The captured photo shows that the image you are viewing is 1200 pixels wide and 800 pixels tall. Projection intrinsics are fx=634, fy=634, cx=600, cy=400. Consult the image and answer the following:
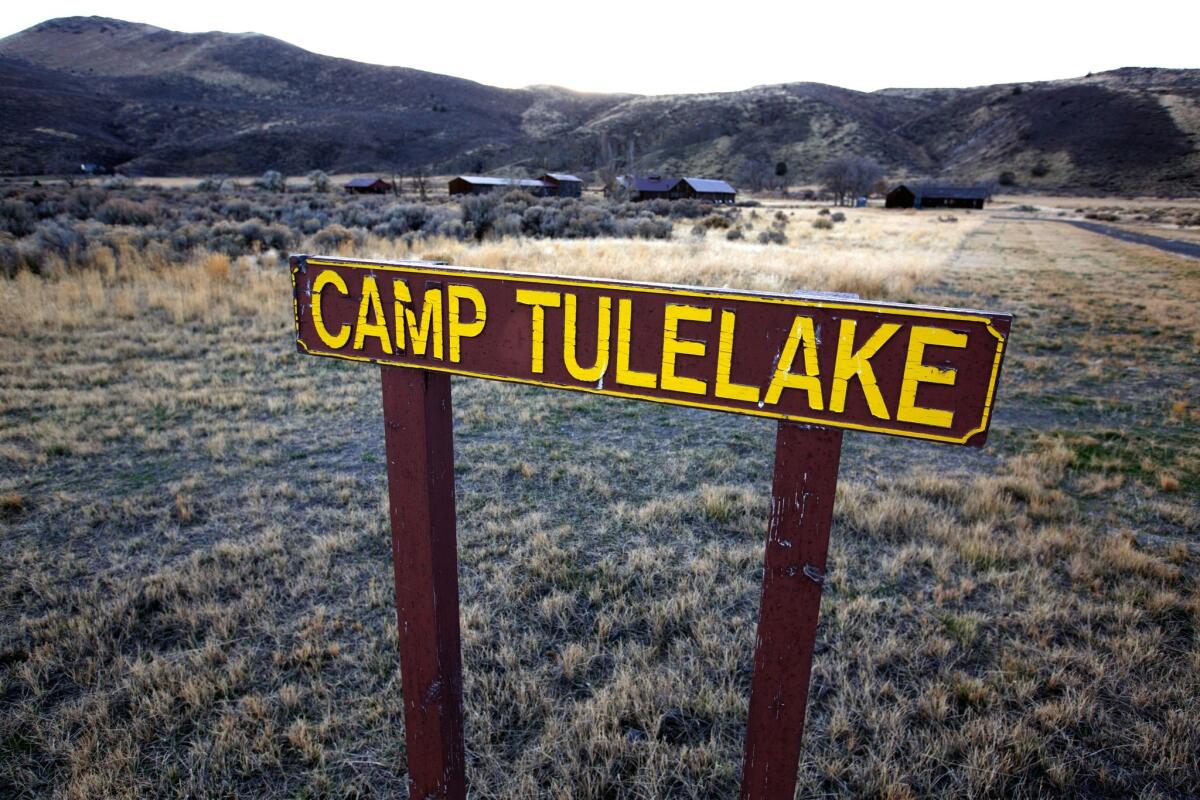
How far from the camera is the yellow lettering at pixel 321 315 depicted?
1662mm

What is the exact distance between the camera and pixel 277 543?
4.01 m

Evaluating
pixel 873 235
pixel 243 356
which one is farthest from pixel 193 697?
pixel 873 235

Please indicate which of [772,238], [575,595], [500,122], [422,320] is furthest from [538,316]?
[500,122]

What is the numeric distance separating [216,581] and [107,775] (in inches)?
52.3

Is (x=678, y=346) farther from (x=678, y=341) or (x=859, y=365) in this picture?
(x=859, y=365)

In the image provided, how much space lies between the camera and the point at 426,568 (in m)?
1.73

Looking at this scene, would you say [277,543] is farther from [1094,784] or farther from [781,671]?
[1094,784]

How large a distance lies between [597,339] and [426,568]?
0.83 metres

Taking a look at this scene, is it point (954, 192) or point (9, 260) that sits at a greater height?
point (954, 192)

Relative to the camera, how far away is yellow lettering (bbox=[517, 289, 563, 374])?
1447 millimetres

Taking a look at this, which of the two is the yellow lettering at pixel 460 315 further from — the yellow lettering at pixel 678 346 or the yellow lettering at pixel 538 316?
the yellow lettering at pixel 678 346

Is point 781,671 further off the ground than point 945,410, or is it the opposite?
point 945,410

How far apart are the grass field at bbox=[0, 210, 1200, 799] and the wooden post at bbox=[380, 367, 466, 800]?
68 cm

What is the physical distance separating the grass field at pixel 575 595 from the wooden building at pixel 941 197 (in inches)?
2304
